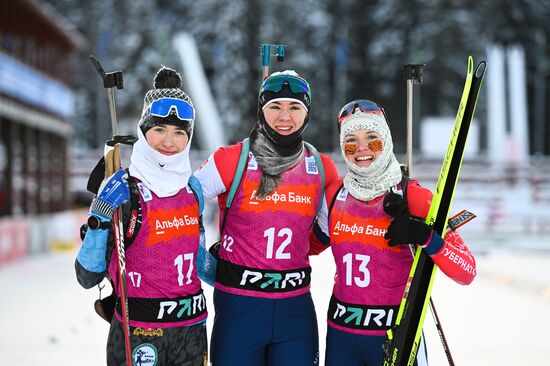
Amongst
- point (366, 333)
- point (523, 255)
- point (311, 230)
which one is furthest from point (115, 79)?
point (523, 255)

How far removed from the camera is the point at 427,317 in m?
7.63

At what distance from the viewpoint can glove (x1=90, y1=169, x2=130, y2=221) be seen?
9.57ft

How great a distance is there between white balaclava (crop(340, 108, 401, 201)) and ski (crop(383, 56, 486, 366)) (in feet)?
0.88

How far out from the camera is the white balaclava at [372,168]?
318 centimetres

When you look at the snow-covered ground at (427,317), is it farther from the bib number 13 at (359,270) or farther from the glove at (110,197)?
the glove at (110,197)

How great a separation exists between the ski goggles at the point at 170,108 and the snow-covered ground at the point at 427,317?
61.3 inches

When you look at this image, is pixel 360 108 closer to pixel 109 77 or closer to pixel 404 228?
pixel 404 228

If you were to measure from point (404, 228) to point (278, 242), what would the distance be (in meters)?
0.66

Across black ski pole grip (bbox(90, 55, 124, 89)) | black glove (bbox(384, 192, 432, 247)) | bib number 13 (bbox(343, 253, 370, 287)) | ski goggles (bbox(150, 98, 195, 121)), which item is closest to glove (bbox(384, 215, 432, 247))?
black glove (bbox(384, 192, 432, 247))

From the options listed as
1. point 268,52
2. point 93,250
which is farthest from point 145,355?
point 268,52

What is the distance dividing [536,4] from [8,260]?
24.8 meters

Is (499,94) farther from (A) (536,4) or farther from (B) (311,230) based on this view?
(B) (311,230)

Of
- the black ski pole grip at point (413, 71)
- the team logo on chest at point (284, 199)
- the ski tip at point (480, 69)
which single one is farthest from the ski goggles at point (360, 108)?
the ski tip at point (480, 69)

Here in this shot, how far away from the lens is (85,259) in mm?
2943
